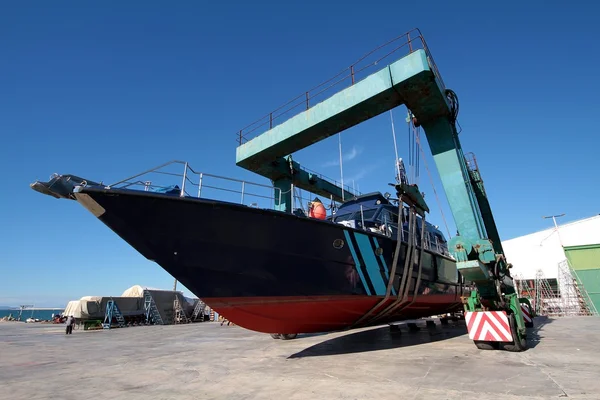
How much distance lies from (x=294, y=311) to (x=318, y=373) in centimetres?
144

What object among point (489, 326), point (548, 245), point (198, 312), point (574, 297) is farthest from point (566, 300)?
point (198, 312)

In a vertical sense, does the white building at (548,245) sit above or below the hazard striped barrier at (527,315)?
above

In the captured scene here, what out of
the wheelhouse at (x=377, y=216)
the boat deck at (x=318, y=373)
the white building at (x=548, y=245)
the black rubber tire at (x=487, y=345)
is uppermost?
the white building at (x=548, y=245)

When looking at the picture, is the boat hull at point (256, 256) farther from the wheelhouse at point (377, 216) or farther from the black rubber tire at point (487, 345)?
the black rubber tire at point (487, 345)

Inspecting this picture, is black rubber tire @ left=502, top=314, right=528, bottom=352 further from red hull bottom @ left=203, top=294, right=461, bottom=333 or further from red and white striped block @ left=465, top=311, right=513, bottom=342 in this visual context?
red hull bottom @ left=203, top=294, right=461, bottom=333

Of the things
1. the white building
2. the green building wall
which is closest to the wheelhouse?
the green building wall

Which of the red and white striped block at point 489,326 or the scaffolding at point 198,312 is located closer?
the red and white striped block at point 489,326

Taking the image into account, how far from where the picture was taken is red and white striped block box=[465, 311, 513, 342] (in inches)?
267

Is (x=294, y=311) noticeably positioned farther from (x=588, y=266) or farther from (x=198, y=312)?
(x=588, y=266)

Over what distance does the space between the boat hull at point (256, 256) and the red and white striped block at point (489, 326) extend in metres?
1.86

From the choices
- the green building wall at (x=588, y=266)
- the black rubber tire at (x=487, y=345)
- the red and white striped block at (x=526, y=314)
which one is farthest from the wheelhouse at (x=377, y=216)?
the green building wall at (x=588, y=266)

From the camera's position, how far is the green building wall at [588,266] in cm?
2041

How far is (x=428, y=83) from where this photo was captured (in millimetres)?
6871

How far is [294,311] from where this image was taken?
255 inches
